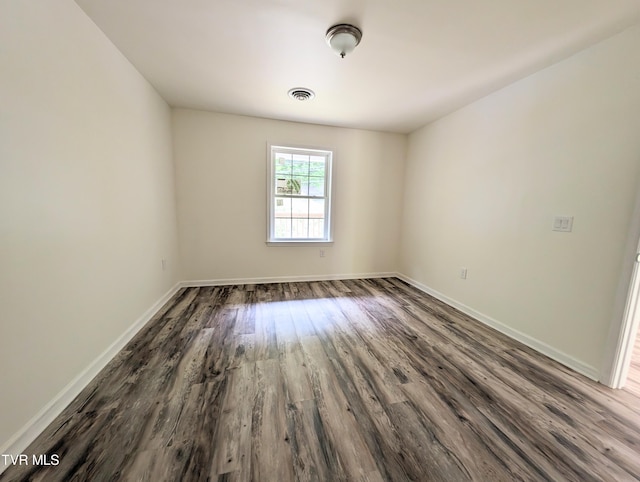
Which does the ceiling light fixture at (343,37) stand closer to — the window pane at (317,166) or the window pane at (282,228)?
the window pane at (317,166)

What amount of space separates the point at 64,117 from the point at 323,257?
10.1 feet

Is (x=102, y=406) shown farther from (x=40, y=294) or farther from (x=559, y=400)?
(x=559, y=400)

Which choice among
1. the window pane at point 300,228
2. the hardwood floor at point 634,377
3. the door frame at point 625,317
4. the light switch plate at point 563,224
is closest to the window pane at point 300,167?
the window pane at point 300,228

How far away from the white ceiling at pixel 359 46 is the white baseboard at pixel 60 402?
230 cm

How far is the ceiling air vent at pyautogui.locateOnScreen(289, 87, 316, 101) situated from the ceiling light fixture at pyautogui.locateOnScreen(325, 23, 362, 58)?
2.65ft

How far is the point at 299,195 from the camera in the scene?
3738mm

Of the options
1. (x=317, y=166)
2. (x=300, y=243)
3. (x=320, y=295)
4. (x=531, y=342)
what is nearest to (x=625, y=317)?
(x=531, y=342)

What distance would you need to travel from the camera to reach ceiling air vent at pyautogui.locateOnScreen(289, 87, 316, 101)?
2.55 m

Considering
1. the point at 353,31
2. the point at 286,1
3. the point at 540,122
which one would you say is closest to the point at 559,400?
the point at 540,122

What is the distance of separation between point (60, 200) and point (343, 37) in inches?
81.0

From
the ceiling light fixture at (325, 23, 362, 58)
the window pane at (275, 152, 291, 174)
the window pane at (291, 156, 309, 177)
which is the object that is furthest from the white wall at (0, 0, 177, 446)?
the window pane at (291, 156, 309, 177)

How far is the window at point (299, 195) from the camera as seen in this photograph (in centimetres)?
361

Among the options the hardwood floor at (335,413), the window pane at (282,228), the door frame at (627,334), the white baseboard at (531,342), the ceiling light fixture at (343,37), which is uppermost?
the ceiling light fixture at (343,37)

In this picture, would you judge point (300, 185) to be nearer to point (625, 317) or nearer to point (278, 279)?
point (278, 279)
